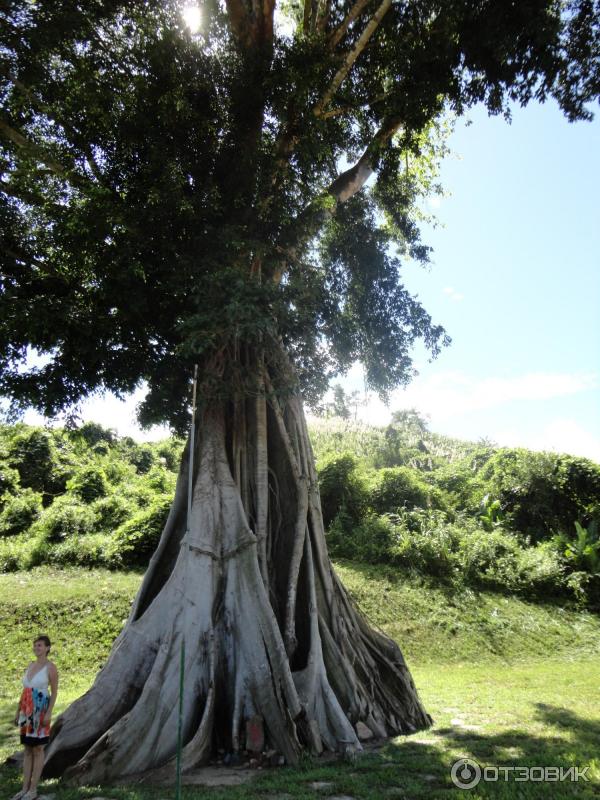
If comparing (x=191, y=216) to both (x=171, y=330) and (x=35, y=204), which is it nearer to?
(x=171, y=330)

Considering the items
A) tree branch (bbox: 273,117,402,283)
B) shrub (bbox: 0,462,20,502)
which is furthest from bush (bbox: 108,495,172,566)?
tree branch (bbox: 273,117,402,283)

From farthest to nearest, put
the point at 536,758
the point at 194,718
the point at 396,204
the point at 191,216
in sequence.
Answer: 1. the point at 396,204
2. the point at 191,216
3. the point at 194,718
4. the point at 536,758

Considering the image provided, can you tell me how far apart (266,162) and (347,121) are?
2.91m

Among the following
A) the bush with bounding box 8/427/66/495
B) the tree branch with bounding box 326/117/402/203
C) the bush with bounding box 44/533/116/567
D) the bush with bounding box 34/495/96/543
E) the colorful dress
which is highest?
the tree branch with bounding box 326/117/402/203

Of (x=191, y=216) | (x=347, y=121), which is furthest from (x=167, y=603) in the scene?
(x=347, y=121)

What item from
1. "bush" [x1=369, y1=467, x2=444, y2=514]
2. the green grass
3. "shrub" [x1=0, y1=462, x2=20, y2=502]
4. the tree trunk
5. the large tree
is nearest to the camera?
the green grass

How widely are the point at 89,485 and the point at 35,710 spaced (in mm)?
17396

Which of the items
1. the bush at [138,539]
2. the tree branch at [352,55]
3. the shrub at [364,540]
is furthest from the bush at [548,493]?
the tree branch at [352,55]

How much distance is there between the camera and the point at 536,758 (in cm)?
470

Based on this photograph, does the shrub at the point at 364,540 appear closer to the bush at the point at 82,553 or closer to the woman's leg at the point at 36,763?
the bush at the point at 82,553

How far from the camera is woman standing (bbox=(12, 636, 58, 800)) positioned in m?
4.09

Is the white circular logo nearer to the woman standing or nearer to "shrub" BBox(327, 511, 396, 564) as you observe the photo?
the woman standing

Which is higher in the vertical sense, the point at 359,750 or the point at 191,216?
the point at 191,216

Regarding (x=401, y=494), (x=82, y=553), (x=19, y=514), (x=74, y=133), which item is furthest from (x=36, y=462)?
(x=74, y=133)
